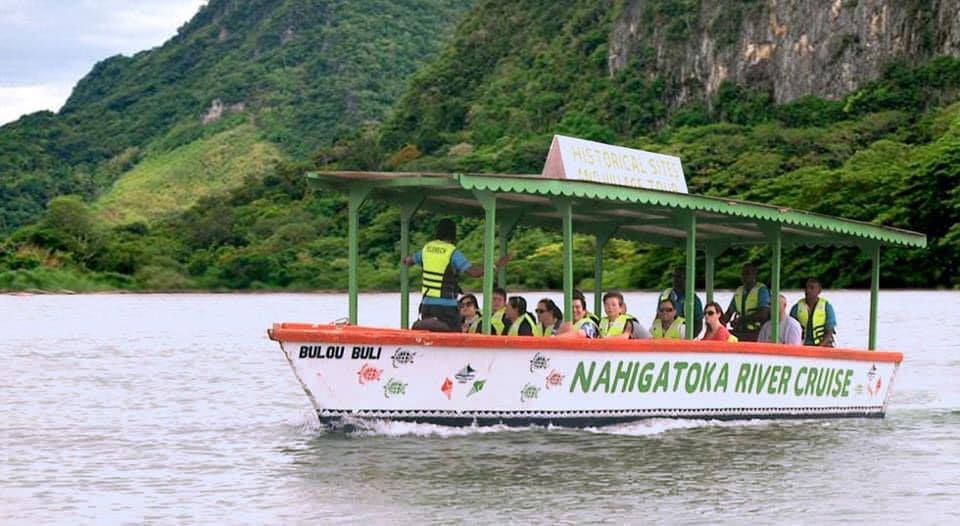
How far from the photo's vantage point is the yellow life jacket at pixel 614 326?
53.2 feet

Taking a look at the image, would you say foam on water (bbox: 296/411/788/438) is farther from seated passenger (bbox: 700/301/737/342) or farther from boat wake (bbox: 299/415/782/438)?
seated passenger (bbox: 700/301/737/342)

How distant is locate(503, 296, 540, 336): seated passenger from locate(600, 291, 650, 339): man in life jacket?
2.53 ft

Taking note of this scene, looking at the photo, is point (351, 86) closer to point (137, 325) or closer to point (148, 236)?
point (148, 236)

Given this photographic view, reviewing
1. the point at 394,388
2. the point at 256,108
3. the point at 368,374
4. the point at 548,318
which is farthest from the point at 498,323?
the point at 256,108

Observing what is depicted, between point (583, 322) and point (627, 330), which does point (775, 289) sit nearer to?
point (627, 330)

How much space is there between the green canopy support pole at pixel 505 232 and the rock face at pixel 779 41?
3809 inches

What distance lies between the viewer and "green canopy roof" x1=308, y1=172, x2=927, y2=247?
15.0 metres

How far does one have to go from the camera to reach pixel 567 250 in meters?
16.0

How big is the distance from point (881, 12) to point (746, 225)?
100m

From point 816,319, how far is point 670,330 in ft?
8.29

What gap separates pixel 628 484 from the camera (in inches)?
546

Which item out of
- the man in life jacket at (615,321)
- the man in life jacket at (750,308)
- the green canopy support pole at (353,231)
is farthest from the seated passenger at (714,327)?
the green canopy support pole at (353,231)

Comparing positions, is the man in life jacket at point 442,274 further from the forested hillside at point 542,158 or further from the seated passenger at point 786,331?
the forested hillside at point 542,158

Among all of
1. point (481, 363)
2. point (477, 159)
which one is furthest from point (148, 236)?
point (481, 363)
